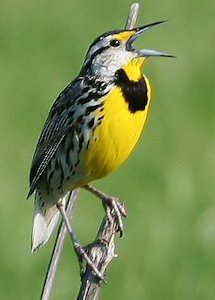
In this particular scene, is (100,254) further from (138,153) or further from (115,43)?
(138,153)

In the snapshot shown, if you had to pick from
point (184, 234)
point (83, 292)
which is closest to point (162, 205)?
point (184, 234)

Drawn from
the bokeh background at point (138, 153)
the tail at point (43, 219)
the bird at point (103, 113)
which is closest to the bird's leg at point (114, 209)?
the bird at point (103, 113)

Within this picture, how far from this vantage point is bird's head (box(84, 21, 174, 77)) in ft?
21.0

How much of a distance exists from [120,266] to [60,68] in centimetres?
255

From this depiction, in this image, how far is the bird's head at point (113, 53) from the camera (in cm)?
640

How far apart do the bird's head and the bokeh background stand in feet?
6.28

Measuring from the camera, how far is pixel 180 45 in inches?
443

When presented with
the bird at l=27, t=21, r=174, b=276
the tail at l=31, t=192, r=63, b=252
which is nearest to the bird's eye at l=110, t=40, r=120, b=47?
the bird at l=27, t=21, r=174, b=276

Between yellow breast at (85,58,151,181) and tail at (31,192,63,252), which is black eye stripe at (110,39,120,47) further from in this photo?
tail at (31,192,63,252)

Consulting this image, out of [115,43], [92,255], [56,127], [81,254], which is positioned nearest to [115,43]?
[115,43]

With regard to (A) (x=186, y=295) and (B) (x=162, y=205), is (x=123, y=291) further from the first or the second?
(B) (x=162, y=205)

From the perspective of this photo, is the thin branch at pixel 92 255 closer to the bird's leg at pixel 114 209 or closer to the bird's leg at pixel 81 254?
the bird's leg at pixel 81 254

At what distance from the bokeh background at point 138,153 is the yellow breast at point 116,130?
1.80m

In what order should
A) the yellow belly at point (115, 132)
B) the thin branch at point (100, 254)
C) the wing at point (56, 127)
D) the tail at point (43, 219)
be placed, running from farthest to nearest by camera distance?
the tail at point (43, 219)
the wing at point (56, 127)
the yellow belly at point (115, 132)
the thin branch at point (100, 254)
